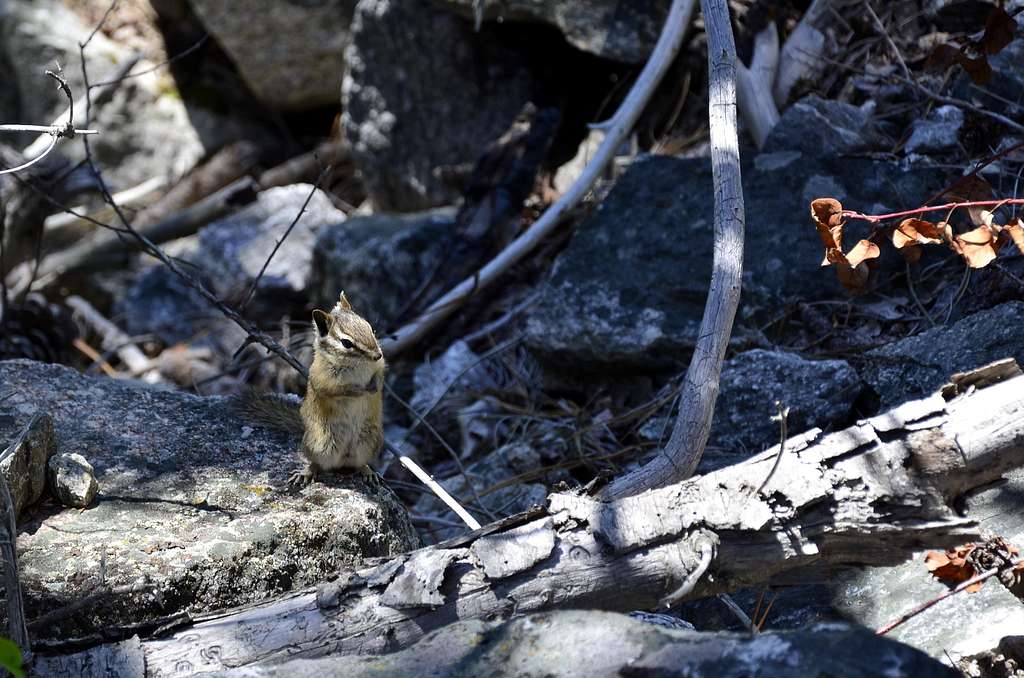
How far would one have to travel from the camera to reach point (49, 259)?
24.4ft

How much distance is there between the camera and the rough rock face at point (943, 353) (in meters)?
3.24

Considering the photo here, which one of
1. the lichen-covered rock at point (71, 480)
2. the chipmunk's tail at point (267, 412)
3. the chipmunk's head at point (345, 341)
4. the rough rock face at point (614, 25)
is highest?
the rough rock face at point (614, 25)

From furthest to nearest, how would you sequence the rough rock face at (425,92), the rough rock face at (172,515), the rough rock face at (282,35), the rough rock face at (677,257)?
the rough rock face at (282,35) → the rough rock face at (425,92) → the rough rock face at (677,257) → the rough rock face at (172,515)

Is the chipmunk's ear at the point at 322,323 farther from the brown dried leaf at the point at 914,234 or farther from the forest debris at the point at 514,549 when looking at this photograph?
the brown dried leaf at the point at 914,234

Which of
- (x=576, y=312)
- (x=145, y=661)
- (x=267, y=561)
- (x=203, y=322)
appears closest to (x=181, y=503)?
(x=267, y=561)

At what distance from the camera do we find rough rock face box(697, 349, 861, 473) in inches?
138

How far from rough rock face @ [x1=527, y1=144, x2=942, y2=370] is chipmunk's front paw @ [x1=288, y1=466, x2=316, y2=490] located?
148 centimetres

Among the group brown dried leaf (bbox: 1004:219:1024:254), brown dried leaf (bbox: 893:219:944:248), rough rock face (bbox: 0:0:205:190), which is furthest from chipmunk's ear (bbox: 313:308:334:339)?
rough rock face (bbox: 0:0:205:190)

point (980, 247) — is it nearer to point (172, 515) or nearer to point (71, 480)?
point (172, 515)

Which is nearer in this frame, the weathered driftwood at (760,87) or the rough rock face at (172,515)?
the rough rock face at (172,515)

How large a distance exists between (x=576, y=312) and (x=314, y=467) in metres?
1.55

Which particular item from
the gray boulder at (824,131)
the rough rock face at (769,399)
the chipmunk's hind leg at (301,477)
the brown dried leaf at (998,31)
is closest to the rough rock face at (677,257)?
the gray boulder at (824,131)

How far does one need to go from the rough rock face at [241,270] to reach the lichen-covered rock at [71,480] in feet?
11.2

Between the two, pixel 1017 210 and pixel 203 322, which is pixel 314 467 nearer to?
pixel 1017 210
